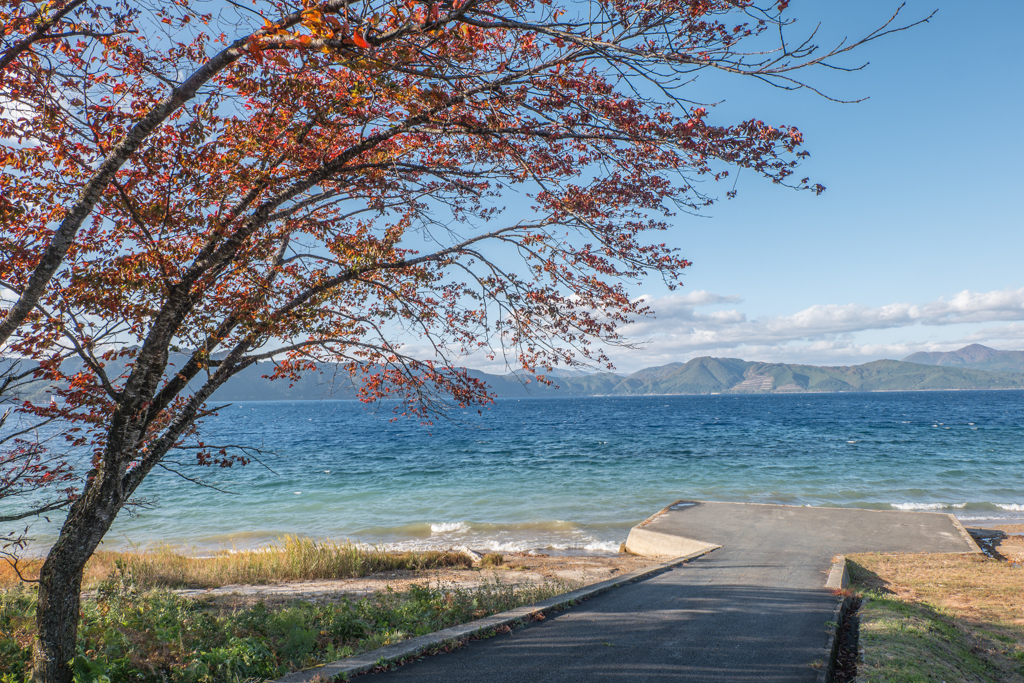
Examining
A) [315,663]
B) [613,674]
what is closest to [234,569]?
[315,663]

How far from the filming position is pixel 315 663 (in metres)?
5.28

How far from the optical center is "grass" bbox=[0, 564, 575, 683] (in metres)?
4.95

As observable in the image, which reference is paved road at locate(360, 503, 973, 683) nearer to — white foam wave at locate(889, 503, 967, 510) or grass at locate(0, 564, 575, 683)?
grass at locate(0, 564, 575, 683)

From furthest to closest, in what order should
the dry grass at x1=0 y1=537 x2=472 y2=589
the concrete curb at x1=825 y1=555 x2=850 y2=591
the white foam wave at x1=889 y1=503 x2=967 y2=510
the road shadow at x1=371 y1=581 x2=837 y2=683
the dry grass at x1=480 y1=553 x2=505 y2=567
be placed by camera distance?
the white foam wave at x1=889 y1=503 x2=967 y2=510, the dry grass at x1=480 y1=553 x2=505 y2=567, the dry grass at x1=0 y1=537 x2=472 y2=589, the concrete curb at x1=825 y1=555 x2=850 y2=591, the road shadow at x1=371 y1=581 x2=837 y2=683

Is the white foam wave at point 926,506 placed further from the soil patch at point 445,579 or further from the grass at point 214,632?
the grass at point 214,632

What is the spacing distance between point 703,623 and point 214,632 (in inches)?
238

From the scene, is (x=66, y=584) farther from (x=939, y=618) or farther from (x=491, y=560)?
(x=939, y=618)

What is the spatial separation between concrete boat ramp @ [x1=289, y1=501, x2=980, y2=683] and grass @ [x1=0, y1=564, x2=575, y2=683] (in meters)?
0.71

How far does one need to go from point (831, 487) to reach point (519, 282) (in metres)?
23.0

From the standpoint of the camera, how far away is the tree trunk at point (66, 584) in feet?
16.4

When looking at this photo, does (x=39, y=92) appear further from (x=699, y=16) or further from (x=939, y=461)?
(x=939, y=461)

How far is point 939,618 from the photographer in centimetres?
749

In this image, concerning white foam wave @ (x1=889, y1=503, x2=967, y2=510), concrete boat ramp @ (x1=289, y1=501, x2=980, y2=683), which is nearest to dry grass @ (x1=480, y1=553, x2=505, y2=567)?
concrete boat ramp @ (x1=289, y1=501, x2=980, y2=683)

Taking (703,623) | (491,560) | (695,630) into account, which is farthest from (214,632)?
(491,560)
